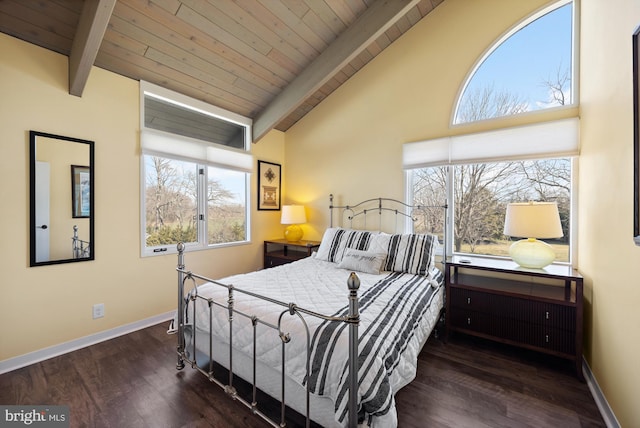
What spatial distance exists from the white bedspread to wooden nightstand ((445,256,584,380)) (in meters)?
0.28

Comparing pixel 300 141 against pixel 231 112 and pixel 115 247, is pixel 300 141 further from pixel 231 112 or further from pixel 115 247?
pixel 115 247

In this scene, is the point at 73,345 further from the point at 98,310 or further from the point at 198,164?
the point at 198,164

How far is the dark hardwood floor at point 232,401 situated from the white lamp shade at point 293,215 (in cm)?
211

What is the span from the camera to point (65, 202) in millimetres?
2393

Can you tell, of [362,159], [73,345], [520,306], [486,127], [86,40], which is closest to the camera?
[86,40]

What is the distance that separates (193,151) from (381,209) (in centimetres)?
240

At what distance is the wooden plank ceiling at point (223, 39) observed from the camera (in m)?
2.13

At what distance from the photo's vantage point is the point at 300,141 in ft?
14.3

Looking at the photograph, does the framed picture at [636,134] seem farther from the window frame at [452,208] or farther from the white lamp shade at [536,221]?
the window frame at [452,208]

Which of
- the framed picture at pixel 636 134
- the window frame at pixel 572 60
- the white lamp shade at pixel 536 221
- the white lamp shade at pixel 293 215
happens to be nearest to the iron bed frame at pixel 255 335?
the framed picture at pixel 636 134

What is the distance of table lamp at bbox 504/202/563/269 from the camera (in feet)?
7.25

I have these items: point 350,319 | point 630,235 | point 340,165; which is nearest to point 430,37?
point 340,165

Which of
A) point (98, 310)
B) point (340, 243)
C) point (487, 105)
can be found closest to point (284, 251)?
point (340, 243)

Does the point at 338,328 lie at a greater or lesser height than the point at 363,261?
lesser
